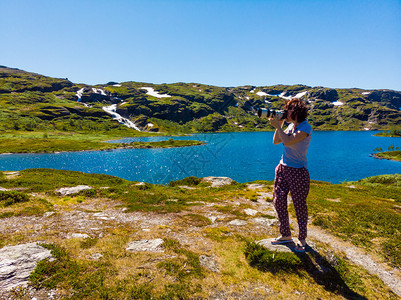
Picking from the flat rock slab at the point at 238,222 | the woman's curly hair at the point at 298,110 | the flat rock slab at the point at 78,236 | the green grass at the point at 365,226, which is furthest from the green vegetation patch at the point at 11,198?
the green grass at the point at 365,226

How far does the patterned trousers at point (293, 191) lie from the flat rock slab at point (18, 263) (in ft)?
29.1

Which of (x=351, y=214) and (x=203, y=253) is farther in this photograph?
(x=351, y=214)

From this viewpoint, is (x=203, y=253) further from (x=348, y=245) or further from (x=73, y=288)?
(x=348, y=245)

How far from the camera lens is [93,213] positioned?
14.5 m

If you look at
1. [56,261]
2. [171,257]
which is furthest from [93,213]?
[171,257]

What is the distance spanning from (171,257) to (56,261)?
162 inches

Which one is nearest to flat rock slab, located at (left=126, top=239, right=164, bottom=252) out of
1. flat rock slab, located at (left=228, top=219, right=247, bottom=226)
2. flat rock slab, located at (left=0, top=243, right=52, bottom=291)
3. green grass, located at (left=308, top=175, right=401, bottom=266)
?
flat rock slab, located at (left=0, top=243, right=52, bottom=291)

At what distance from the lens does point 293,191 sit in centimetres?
713

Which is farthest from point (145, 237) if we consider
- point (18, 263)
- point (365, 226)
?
point (365, 226)

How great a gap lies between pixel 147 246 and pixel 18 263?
4437 millimetres

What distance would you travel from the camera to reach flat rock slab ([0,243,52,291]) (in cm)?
568

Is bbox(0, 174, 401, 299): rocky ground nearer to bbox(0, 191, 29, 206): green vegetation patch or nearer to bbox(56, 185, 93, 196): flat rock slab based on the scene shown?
bbox(0, 191, 29, 206): green vegetation patch

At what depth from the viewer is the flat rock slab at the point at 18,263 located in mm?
5680

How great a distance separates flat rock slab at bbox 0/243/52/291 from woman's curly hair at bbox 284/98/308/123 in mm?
10313
